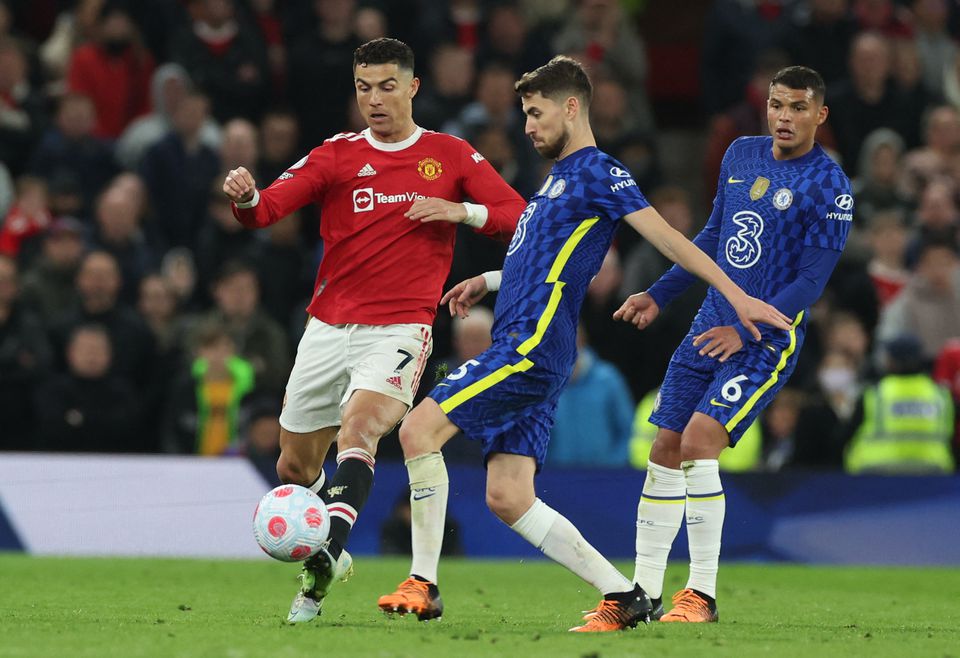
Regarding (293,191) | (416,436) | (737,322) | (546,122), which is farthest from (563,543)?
(293,191)

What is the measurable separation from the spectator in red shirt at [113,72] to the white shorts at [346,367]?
879 centimetres

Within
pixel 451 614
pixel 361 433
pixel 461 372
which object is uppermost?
pixel 461 372

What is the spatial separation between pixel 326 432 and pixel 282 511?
1.13m

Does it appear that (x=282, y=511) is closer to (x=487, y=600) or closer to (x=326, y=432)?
(x=326, y=432)

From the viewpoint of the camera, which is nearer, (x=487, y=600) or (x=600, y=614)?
(x=600, y=614)

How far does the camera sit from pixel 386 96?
328 inches

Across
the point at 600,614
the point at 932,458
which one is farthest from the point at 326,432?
the point at 932,458

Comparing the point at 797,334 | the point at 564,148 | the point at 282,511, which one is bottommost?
the point at 282,511

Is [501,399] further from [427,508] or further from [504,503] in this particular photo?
[427,508]

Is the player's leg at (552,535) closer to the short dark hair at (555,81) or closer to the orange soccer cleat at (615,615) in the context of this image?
the orange soccer cleat at (615,615)

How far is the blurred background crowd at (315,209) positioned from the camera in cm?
1388

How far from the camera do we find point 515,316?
7.66 meters

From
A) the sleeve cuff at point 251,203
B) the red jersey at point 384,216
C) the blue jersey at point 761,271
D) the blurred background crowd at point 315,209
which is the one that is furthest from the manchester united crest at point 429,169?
the blurred background crowd at point 315,209

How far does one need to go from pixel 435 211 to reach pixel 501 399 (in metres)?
1.02
